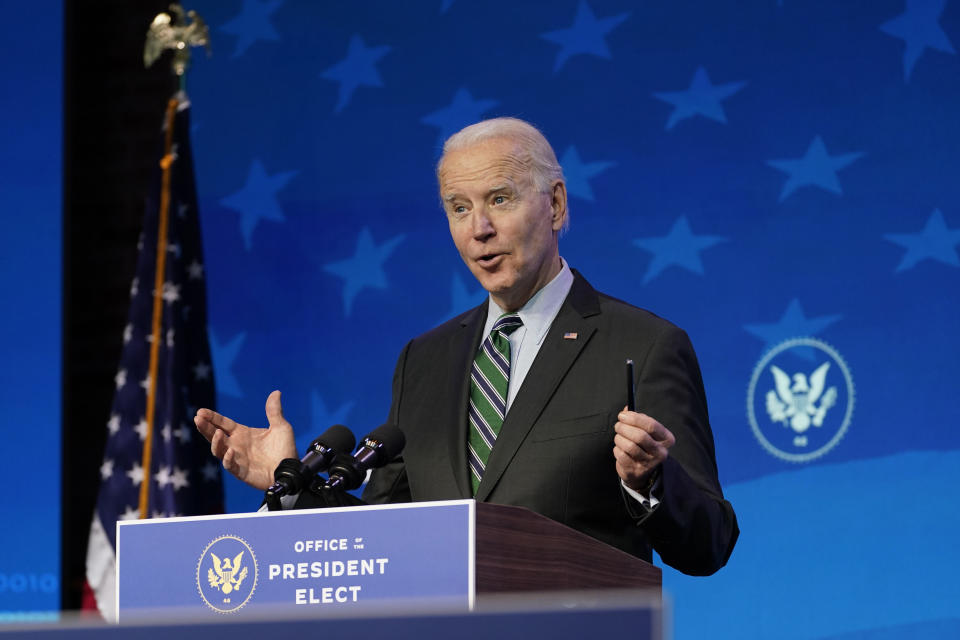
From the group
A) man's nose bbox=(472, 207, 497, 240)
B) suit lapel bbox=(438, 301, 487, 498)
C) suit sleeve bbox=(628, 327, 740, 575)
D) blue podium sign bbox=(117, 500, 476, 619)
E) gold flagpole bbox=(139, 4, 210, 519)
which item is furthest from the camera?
gold flagpole bbox=(139, 4, 210, 519)

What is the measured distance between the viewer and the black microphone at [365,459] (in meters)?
1.78

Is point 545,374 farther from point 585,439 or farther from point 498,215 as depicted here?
point 498,215

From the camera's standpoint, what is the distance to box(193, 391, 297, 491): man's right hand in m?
2.05

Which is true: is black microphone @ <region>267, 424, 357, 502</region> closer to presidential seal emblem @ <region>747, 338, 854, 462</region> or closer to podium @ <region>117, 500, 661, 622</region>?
podium @ <region>117, 500, 661, 622</region>

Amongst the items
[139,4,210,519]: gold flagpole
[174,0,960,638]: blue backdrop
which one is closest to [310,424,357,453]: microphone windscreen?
[174,0,960,638]: blue backdrop

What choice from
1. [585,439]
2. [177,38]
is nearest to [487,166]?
[585,439]

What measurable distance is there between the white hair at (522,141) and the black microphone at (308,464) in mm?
732

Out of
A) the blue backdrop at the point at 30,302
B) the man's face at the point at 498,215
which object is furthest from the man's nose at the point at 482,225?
the blue backdrop at the point at 30,302

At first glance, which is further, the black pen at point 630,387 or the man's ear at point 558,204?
the man's ear at point 558,204

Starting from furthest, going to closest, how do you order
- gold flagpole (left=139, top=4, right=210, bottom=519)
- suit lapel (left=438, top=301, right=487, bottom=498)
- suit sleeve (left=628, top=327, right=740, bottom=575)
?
gold flagpole (left=139, top=4, right=210, bottom=519) < suit lapel (left=438, top=301, right=487, bottom=498) < suit sleeve (left=628, top=327, right=740, bottom=575)

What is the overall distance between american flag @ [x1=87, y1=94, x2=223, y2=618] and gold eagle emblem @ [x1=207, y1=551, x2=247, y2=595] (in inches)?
113

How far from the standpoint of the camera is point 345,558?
152cm

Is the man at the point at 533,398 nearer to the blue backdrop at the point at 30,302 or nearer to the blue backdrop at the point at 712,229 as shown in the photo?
the blue backdrop at the point at 712,229

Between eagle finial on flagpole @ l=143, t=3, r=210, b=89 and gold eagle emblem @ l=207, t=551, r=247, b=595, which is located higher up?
eagle finial on flagpole @ l=143, t=3, r=210, b=89
